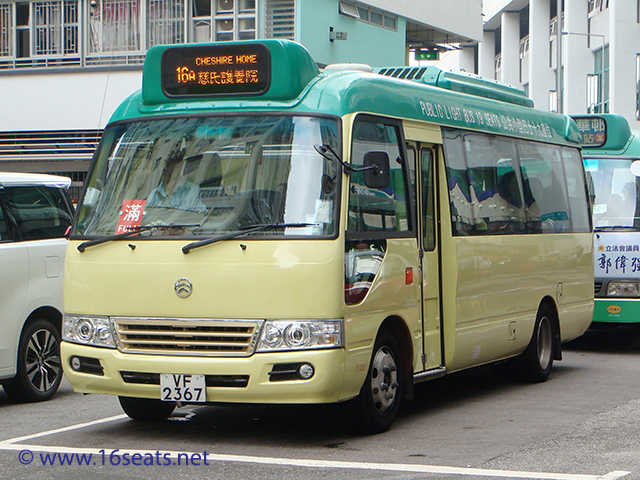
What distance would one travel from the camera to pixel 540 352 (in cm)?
1120

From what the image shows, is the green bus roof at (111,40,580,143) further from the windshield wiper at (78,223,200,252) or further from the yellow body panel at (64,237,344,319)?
the yellow body panel at (64,237,344,319)

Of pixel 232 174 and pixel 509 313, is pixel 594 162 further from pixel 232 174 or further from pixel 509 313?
pixel 232 174

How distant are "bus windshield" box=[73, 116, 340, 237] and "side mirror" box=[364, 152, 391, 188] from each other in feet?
0.82

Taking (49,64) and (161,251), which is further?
(49,64)

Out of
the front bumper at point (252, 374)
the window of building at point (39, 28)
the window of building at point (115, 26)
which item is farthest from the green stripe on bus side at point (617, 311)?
the window of building at point (39, 28)

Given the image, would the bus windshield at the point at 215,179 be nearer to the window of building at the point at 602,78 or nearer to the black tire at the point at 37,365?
the black tire at the point at 37,365

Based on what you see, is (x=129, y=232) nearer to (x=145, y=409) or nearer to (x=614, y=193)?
(x=145, y=409)

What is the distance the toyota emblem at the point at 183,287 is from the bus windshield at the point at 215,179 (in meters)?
0.33

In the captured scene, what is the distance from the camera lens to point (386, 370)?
7.86m

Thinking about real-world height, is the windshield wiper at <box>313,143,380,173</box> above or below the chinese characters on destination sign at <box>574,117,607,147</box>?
below

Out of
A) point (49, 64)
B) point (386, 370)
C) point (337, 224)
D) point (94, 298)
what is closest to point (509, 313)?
point (386, 370)

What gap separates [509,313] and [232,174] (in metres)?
3.87

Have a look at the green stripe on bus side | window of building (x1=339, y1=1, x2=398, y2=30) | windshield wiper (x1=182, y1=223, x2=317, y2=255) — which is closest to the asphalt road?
windshield wiper (x1=182, y1=223, x2=317, y2=255)

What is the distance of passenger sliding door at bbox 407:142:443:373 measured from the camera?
854 centimetres
